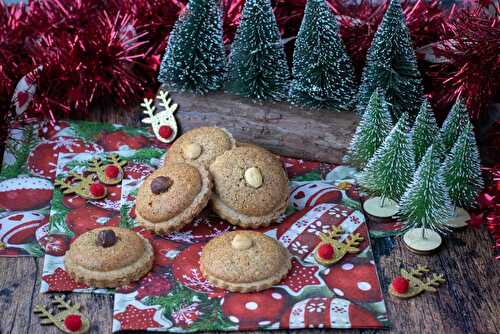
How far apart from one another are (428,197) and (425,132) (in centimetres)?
24

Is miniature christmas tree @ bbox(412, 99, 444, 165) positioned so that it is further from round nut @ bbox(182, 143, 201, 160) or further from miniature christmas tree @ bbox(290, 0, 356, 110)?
round nut @ bbox(182, 143, 201, 160)

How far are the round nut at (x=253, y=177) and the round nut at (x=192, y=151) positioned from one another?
17cm

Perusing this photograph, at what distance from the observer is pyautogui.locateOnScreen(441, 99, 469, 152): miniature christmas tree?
2143mm

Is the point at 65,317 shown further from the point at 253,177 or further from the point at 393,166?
the point at 393,166

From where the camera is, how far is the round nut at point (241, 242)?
1941 millimetres

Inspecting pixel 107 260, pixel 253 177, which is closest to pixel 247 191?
pixel 253 177

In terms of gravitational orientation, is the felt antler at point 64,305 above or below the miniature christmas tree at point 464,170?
below

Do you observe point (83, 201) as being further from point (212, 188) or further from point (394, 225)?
point (394, 225)

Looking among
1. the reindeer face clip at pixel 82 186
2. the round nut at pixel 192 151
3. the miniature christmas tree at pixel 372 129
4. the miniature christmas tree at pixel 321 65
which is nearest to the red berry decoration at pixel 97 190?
the reindeer face clip at pixel 82 186

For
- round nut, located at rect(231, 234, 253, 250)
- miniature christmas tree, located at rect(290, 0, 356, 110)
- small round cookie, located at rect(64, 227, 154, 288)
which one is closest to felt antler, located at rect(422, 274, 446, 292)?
round nut, located at rect(231, 234, 253, 250)

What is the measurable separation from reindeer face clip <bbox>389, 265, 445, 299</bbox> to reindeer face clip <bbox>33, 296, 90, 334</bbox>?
76 centimetres

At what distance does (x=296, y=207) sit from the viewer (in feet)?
7.27

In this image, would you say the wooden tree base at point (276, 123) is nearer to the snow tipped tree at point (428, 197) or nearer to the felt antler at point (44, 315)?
the snow tipped tree at point (428, 197)

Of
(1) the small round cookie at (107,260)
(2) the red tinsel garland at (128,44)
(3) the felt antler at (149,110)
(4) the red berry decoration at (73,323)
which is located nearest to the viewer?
(4) the red berry decoration at (73,323)
